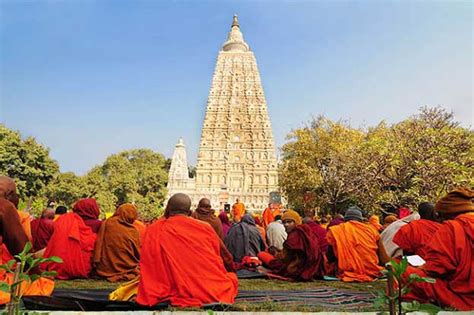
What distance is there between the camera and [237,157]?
4950 centimetres

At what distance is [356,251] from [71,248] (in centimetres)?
Answer: 490

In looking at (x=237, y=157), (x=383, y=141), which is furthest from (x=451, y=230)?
(x=237, y=157)

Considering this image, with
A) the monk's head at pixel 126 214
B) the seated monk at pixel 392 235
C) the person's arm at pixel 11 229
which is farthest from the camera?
the monk's head at pixel 126 214

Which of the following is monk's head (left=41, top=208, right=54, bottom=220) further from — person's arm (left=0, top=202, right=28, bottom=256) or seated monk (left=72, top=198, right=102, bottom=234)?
person's arm (left=0, top=202, right=28, bottom=256)

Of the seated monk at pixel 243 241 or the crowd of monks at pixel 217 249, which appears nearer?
the crowd of monks at pixel 217 249

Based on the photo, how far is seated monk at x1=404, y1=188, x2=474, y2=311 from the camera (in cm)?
407

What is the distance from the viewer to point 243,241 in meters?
8.70

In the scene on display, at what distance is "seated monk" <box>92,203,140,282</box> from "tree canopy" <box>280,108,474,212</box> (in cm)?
1028

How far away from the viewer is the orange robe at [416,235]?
5.11 m

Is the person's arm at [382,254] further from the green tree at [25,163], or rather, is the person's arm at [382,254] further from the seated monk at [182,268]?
the green tree at [25,163]

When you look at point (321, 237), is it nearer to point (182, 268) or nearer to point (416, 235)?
point (416, 235)

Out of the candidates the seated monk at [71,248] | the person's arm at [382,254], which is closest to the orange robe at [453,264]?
the person's arm at [382,254]

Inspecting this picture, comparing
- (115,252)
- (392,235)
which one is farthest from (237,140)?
(392,235)

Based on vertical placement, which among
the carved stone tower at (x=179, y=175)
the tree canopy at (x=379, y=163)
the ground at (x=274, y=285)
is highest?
the carved stone tower at (x=179, y=175)
